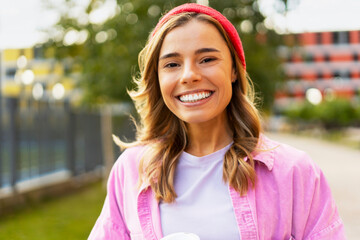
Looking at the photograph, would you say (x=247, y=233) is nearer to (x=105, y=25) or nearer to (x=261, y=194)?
(x=261, y=194)

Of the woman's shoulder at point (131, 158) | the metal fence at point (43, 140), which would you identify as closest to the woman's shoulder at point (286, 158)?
the woman's shoulder at point (131, 158)

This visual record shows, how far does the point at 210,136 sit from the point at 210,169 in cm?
16

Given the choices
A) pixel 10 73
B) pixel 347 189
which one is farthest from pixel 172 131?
pixel 10 73

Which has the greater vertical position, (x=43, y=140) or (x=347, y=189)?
(x=43, y=140)

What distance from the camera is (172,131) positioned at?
210cm

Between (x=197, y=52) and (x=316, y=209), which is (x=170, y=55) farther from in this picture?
(x=316, y=209)

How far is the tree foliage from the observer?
814cm

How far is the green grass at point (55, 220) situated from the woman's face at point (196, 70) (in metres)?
5.23

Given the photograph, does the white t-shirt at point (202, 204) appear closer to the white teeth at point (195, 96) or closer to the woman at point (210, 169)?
the woman at point (210, 169)

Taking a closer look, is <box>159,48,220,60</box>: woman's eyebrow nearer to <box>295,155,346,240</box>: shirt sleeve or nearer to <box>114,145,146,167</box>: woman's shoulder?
<box>114,145,146,167</box>: woman's shoulder

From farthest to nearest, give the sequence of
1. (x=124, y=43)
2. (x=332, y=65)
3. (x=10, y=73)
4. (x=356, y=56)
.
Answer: (x=332, y=65)
(x=10, y=73)
(x=356, y=56)
(x=124, y=43)

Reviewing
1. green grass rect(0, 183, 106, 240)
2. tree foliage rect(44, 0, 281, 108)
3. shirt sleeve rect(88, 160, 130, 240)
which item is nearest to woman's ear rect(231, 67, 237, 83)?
shirt sleeve rect(88, 160, 130, 240)

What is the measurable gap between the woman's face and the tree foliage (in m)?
5.92

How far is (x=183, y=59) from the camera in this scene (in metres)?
1.80
